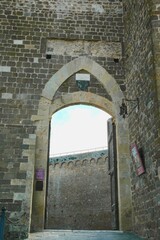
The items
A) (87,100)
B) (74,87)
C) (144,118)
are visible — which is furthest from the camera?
(74,87)

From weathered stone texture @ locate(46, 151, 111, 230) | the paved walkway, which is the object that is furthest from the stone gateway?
weathered stone texture @ locate(46, 151, 111, 230)

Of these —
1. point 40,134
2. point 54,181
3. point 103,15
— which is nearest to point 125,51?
point 103,15

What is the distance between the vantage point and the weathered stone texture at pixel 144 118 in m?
5.28

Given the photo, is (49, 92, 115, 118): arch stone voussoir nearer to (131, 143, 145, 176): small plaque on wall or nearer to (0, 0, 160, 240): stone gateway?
(0, 0, 160, 240): stone gateway

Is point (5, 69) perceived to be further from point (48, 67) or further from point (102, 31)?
point (102, 31)

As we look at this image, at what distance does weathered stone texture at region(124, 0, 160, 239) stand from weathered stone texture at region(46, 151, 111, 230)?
10523 millimetres

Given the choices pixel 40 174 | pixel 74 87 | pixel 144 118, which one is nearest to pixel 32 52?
pixel 74 87

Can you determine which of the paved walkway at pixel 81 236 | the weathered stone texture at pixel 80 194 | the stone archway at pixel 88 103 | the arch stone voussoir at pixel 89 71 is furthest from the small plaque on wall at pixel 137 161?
the weathered stone texture at pixel 80 194

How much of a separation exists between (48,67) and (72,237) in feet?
14.3

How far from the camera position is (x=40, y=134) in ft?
24.5

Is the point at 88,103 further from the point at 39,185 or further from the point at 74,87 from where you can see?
the point at 39,185

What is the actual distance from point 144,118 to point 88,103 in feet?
7.48

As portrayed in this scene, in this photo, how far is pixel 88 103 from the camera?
26.2 feet

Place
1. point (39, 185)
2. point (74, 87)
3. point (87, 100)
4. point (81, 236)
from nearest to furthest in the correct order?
point (81, 236), point (39, 185), point (87, 100), point (74, 87)
